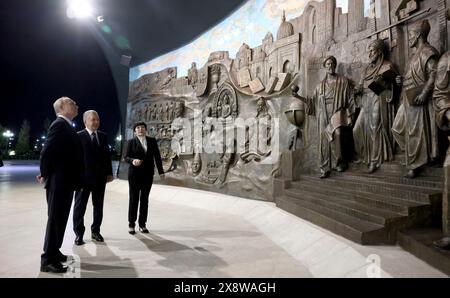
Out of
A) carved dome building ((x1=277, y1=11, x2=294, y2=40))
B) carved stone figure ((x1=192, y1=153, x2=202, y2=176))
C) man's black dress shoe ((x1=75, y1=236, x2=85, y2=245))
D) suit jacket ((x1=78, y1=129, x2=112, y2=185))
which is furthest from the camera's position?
carved stone figure ((x1=192, y1=153, x2=202, y2=176))

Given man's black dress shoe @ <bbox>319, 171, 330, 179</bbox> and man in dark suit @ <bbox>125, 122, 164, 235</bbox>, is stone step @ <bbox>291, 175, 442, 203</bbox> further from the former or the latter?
man in dark suit @ <bbox>125, 122, 164, 235</bbox>

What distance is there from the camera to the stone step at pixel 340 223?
292cm

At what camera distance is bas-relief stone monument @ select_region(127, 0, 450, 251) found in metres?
3.47

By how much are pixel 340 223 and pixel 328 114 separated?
2232 millimetres

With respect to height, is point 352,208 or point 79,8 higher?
point 79,8

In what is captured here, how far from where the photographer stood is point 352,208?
352cm

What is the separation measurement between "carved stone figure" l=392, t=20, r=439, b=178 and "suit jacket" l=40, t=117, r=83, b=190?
3.76 metres

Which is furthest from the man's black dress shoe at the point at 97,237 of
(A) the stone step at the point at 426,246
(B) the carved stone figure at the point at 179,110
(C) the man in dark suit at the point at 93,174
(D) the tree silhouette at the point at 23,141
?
(D) the tree silhouette at the point at 23,141

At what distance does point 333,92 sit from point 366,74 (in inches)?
23.7

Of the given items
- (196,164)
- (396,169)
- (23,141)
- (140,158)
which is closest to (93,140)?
(140,158)

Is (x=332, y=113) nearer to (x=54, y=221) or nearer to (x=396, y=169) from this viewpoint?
(x=396, y=169)

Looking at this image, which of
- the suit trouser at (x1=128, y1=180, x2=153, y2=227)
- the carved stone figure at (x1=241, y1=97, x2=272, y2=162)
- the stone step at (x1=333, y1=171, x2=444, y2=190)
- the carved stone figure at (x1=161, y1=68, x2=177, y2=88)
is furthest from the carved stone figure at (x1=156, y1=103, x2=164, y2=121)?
the stone step at (x1=333, y1=171, x2=444, y2=190)

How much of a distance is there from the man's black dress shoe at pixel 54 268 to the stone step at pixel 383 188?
354 centimetres
